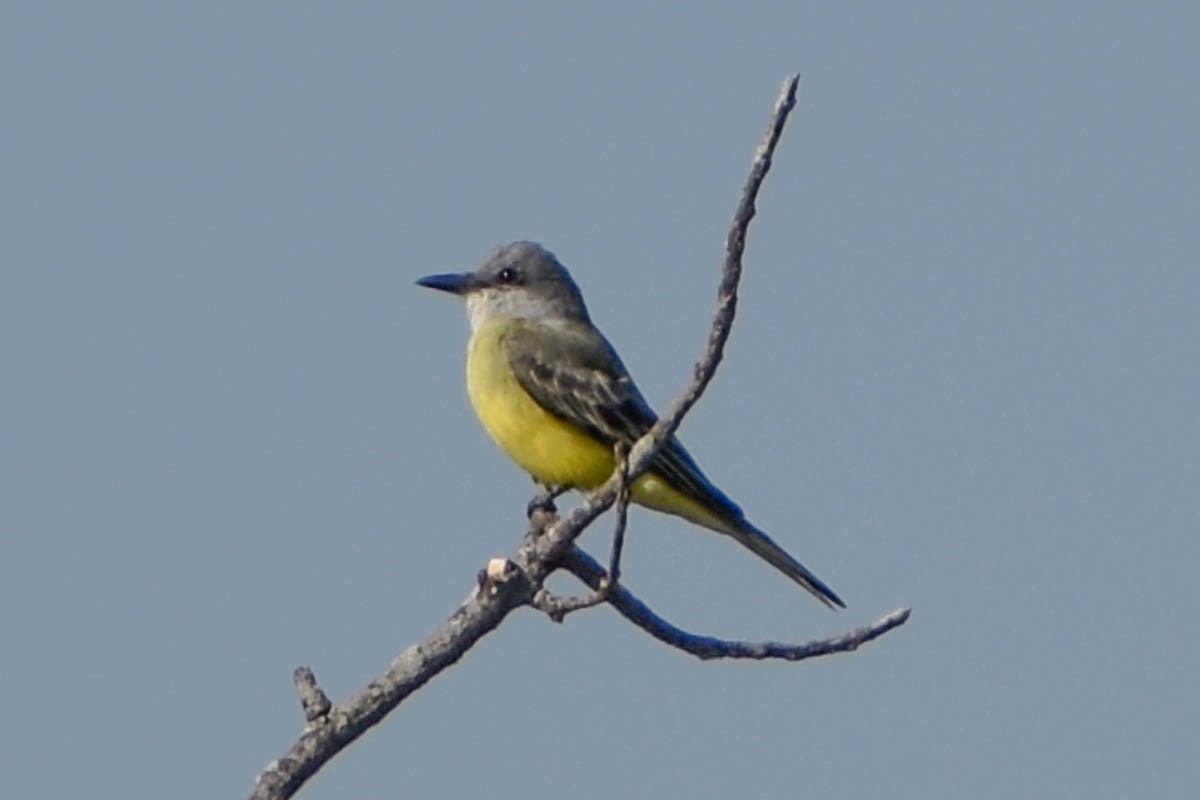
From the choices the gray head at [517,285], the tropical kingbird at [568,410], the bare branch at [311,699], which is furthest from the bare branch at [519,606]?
the gray head at [517,285]

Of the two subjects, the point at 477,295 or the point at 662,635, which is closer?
the point at 662,635

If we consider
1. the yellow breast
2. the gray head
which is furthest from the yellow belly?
the gray head

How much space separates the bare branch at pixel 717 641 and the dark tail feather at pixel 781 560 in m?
3.15

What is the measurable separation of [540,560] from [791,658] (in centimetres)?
108

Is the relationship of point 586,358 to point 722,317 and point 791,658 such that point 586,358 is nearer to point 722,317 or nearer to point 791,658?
point 791,658

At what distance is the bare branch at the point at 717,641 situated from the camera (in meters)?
9.02

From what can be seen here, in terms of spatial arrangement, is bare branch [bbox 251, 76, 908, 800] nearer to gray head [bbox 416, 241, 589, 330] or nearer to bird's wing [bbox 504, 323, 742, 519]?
bird's wing [bbox 504, 323, 742, 519]

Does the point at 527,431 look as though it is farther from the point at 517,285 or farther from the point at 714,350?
the point at 714,350

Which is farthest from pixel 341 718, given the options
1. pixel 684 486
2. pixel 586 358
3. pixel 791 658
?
pixel 586 358

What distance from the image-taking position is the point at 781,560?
12.6m

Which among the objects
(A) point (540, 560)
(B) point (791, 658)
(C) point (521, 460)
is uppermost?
(C) point (521, 460)

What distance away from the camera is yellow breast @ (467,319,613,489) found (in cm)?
1277

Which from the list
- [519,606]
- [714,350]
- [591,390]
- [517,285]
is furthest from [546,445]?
[714,350]

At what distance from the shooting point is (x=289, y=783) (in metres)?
8.44
